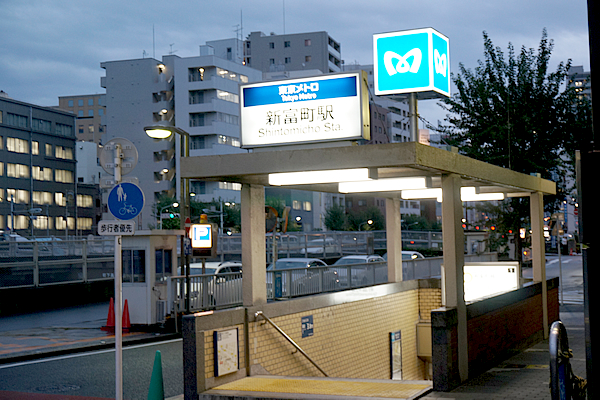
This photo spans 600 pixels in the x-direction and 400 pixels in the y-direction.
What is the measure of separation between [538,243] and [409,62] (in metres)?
7.45

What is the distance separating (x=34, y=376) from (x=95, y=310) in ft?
39.4

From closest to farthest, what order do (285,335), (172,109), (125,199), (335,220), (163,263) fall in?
(125,199) → (285,335) → (163,263) → (335,220) → (172,109)

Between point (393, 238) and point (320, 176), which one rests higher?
point (320, 176)

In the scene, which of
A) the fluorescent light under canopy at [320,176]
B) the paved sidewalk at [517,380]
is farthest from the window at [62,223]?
the fluorescent light under canopy at [320,176]

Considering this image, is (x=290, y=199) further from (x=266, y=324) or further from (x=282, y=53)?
(x=266, y=324)

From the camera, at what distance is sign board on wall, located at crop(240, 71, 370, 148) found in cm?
975

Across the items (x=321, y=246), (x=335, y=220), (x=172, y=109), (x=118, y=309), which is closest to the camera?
(x=118, y=309)

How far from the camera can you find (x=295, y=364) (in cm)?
1109

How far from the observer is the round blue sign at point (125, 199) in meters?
9.08

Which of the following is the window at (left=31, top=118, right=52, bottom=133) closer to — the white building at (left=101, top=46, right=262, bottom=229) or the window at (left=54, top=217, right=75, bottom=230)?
the white building at (left=101, top=46, right=262, bottom=229)

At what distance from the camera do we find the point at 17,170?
3255 inches

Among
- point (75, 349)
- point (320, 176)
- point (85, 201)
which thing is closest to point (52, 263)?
point (75, 349)

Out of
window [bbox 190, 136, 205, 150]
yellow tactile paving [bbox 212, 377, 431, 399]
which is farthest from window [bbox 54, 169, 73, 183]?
yellow tactile paving [bbox 212, 377, 431, 399]

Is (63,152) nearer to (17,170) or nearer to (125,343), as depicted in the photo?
(17,170)
